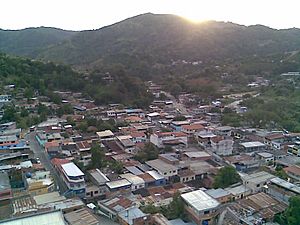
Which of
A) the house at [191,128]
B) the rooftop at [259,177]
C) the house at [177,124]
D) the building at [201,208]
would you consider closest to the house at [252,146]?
the house at [191,128]

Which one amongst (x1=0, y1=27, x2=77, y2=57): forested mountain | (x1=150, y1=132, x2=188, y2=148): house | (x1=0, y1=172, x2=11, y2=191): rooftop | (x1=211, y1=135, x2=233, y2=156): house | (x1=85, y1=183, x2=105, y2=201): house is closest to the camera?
(x1=0, y1=172, x2=11, y2=191): rooftop

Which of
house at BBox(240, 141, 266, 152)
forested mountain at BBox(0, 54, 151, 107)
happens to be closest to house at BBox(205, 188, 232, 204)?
house at BBox(240, 141, 266, 152)

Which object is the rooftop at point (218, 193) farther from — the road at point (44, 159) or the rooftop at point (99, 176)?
the road at point (44, 159)

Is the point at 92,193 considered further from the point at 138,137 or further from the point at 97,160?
the point at 138,137

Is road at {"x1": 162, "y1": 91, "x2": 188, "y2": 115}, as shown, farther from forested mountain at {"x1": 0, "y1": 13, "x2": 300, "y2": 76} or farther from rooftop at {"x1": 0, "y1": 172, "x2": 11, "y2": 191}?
rooftop at {"x1": 0, "y1": 172, "x2": 11, "y2": 191}

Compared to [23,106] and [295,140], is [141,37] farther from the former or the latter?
[295,140]

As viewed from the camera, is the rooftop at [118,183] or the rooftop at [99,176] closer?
the rooftop at [118,183]

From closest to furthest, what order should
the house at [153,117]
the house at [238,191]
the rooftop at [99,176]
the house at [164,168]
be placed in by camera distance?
the house at [238,191] → the rooftop at [99,176] → the house at [164,168] → the house at [153,117]

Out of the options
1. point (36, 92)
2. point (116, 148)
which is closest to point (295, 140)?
point (116, 148)
